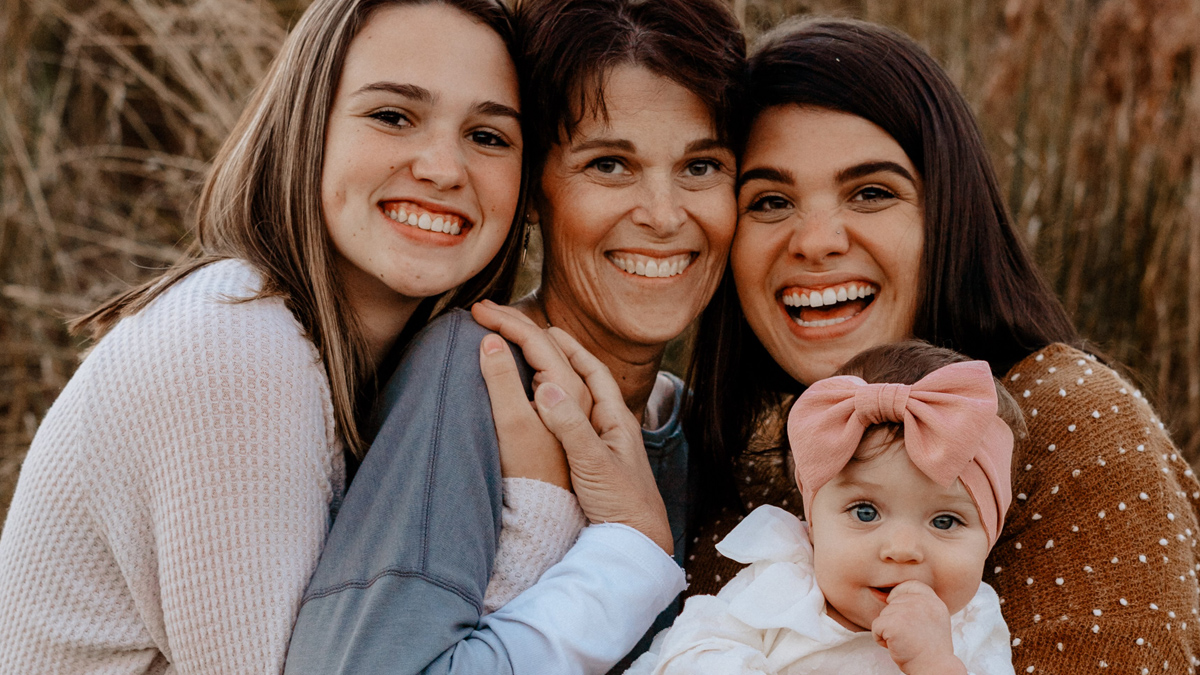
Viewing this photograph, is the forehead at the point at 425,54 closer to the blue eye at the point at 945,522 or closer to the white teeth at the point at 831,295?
the white teeth at the point at 831,295

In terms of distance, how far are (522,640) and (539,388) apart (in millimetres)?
562

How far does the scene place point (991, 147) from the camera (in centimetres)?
491

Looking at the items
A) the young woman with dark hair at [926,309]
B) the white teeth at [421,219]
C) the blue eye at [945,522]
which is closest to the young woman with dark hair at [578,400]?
the young woman with dark hair at [926,309]

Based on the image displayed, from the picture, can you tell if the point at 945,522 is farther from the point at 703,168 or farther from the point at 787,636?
the point at 703,168

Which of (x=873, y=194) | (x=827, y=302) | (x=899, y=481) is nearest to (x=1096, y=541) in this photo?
(x=899, y=481)

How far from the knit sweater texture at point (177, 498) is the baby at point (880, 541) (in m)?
0.77

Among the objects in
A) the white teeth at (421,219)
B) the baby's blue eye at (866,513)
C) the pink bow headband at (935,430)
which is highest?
the white teeth at (421,219)

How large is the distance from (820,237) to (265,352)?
1.34m

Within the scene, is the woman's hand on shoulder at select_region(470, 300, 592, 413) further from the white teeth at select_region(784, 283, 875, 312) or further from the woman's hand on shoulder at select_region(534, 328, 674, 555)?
the white teeth at select_region(784, 283, 875, 312)

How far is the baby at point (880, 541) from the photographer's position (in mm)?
1968

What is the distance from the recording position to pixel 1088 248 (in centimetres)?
453

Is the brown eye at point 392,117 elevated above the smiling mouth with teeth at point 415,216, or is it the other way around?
the brown eye at point 392,117

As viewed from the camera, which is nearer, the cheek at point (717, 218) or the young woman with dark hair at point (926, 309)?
the young woman with dark hair at point (926, 309)

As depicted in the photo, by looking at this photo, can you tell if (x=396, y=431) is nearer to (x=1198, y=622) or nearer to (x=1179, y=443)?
(x=1198, y=622)
